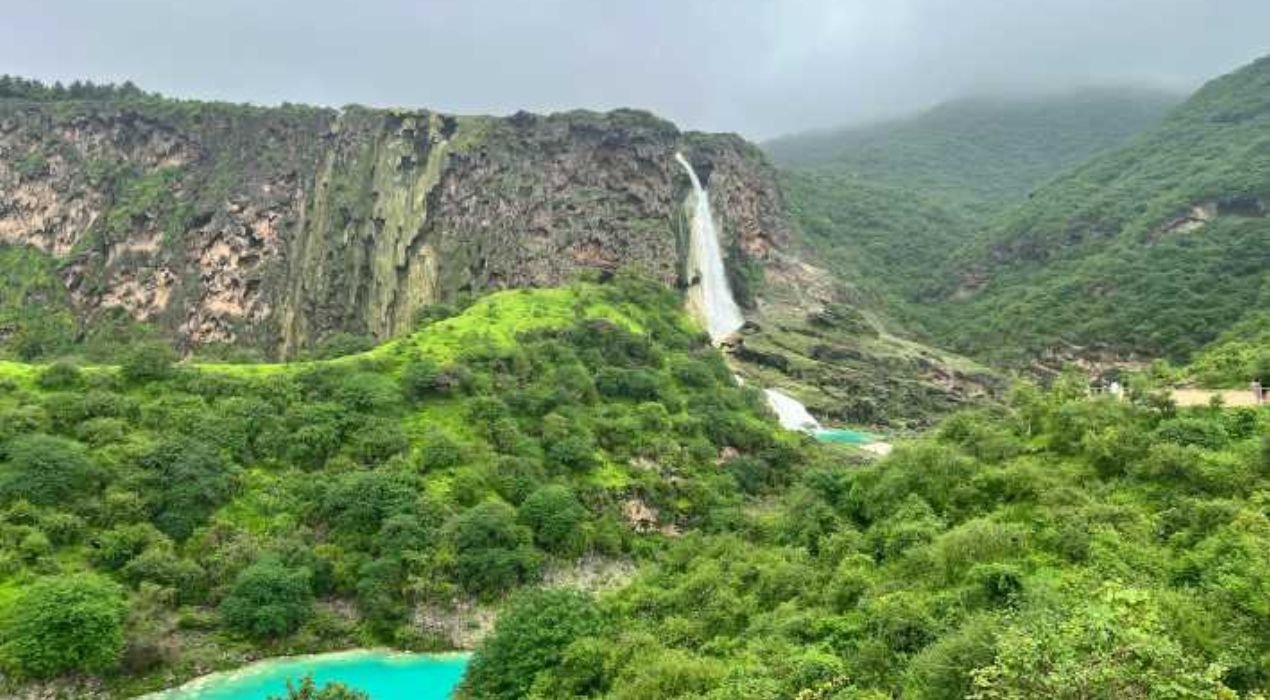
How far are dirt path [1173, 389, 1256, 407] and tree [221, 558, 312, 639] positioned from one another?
38.8 metres

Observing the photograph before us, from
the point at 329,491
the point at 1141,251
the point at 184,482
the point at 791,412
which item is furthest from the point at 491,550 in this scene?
the point at 1141,251

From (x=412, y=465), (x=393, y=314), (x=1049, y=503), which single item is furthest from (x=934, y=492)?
(x=393, y=314)

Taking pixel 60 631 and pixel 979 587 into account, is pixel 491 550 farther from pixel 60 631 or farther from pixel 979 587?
pixel 979 587

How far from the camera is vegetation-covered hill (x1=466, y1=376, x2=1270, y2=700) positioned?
18.0 m

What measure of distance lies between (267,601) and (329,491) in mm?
8245

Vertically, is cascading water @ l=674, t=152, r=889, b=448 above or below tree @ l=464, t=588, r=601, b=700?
above

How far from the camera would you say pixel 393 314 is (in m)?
116

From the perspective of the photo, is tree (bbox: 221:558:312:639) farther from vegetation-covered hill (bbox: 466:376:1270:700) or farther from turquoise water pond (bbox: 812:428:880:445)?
turquoise water pond (bbox: 812:428:880:445)

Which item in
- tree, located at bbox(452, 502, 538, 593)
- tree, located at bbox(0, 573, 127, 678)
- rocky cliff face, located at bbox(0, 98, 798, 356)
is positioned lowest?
tree, located at bbox(452, 502, 538, 593)

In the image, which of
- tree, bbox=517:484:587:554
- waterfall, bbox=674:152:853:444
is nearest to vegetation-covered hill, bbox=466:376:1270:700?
tree, bbox=517:484:587:554

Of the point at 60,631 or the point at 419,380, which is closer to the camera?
the point at 60,631

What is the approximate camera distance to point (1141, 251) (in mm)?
117688

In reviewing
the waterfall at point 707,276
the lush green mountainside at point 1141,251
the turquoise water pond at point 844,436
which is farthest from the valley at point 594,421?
the turquoise water pond at point 844,436

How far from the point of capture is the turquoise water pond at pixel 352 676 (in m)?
41.8
